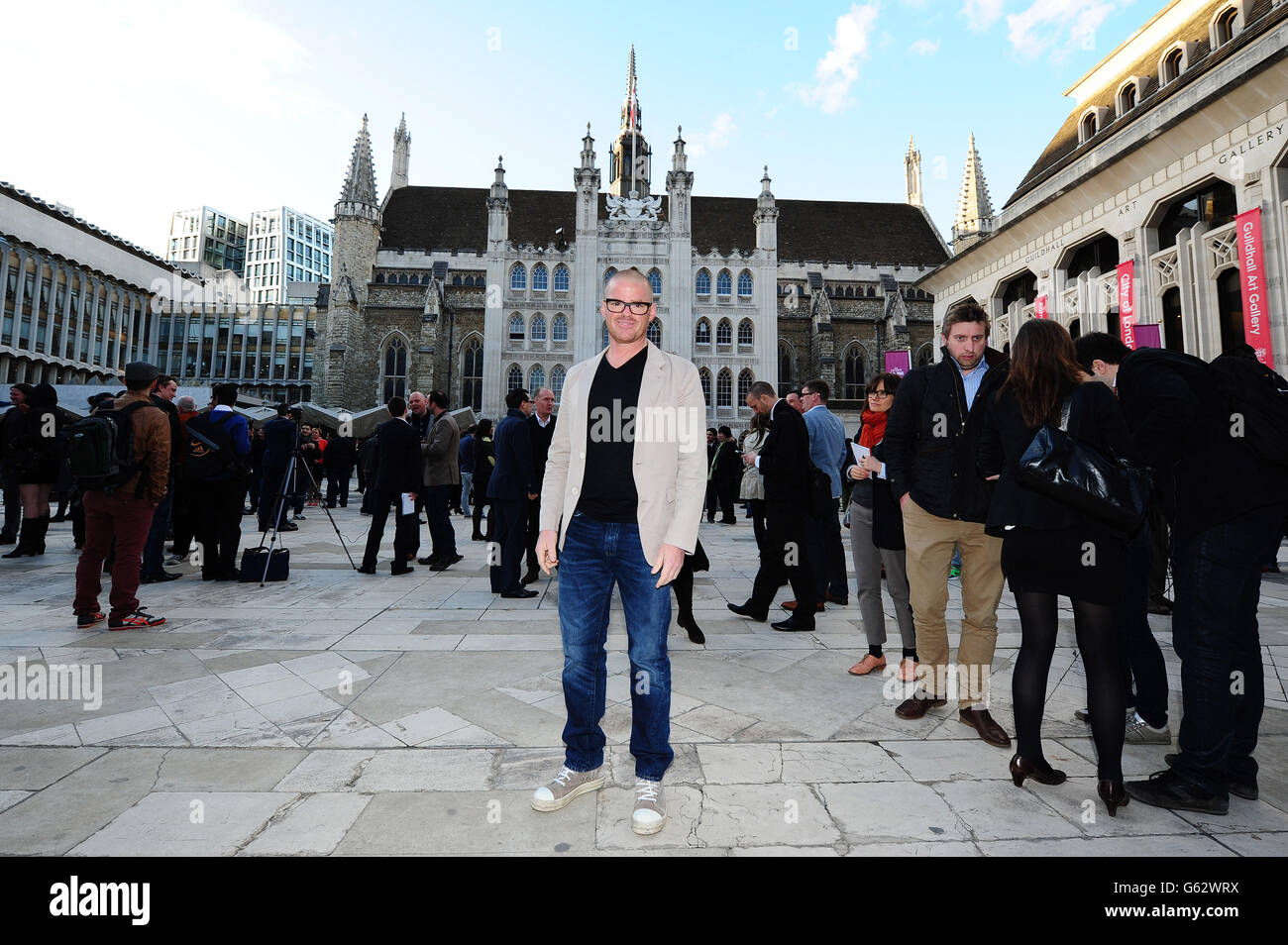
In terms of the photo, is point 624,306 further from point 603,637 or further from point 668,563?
point 603,637

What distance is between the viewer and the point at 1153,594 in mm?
5805

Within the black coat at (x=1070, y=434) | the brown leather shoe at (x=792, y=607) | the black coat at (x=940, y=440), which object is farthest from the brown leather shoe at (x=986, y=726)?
the brown leather shoe at (x=792, y=607)

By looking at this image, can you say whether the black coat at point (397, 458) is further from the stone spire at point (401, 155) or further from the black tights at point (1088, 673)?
the stone spire at point (401, 155)

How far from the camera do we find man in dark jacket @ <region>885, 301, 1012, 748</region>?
121 inches

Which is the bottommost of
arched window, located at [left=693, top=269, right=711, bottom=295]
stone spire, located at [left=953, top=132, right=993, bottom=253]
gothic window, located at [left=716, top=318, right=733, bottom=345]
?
gothic window, located at [left=716, top=318, right=733, bottom=345]

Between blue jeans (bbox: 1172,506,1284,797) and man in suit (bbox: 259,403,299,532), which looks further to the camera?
man in suit (bbox: 259,403,299,532)

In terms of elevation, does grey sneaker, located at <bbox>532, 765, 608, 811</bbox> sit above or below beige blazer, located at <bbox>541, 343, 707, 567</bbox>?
below

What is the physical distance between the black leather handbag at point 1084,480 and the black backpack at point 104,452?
6058mm

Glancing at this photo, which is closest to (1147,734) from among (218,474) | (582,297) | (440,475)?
(440,475)

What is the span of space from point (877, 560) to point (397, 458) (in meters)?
5.45

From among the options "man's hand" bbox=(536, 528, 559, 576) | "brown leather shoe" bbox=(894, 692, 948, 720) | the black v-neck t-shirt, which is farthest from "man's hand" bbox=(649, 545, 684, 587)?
"brown leather shoe" bbox=(894, 692, 948, 720)

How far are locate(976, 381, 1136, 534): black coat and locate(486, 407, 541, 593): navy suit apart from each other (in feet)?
15.1

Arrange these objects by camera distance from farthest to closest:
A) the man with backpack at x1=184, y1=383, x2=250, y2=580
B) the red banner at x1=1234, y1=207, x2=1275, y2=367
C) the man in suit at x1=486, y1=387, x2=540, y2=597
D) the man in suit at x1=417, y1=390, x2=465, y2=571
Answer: the red banner at x1=1234, y1=207, x2=1275, y2=367 < the man in suit at x1=417, y1=390, x2=465, y2=571 < the man with backpack at x1=184, y1=383, x2=250, y2=580 < the man in suit at x1=486, y1=387, x2=540, y2=597

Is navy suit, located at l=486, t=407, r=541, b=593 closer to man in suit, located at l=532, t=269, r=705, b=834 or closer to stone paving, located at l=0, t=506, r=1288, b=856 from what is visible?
stone paving, located at l=0, t=506, r=1288, b=856
